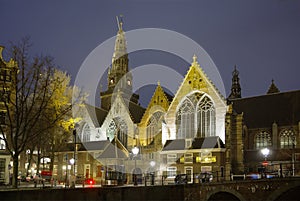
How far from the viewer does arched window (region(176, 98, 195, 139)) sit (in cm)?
5481

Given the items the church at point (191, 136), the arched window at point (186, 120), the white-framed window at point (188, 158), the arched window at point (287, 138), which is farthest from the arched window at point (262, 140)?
the white-framed window at point (188, 158)

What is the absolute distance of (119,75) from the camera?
77.1 metres

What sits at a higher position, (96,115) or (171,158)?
(96,115)

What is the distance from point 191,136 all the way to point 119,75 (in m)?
27.1

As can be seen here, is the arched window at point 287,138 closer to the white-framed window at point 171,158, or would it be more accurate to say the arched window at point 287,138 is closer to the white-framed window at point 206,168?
the white-framed window at point 206,168

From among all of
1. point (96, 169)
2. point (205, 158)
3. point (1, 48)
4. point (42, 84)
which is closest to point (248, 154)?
point (205, 158)

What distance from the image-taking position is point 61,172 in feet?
209

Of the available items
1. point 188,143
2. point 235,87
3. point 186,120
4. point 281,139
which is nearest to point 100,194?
point 188,143

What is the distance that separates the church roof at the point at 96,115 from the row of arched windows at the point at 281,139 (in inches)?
1082

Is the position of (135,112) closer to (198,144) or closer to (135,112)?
(135,112)

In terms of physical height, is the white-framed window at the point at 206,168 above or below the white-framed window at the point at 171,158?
below

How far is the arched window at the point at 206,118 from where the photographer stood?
53303mm

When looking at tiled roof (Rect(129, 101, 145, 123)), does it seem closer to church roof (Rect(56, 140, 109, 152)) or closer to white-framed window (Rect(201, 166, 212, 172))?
church roof (Rect(56, 140, 109, 152))

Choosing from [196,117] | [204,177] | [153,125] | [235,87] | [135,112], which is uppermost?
[235,87]
